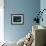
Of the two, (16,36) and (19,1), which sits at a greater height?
(19,1)

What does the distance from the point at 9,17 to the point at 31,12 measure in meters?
0.93

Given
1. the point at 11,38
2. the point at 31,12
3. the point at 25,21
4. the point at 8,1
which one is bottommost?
the point at 11,38

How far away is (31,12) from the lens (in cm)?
548

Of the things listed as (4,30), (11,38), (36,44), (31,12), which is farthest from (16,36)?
(36,44)

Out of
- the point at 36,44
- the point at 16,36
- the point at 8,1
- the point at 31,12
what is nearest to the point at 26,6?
the point at 31,12

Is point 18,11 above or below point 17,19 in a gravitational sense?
above

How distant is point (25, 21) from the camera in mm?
5480

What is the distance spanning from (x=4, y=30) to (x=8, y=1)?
119cm

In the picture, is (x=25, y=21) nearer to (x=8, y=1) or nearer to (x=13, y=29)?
(x=13, y=29)

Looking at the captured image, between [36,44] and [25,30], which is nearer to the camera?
[36,44]

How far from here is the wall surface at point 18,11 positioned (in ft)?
17.7

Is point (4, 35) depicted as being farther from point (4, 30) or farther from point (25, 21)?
point (25, 21)

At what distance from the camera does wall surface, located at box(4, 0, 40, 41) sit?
5406mm

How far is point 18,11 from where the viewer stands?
5.45 meters
